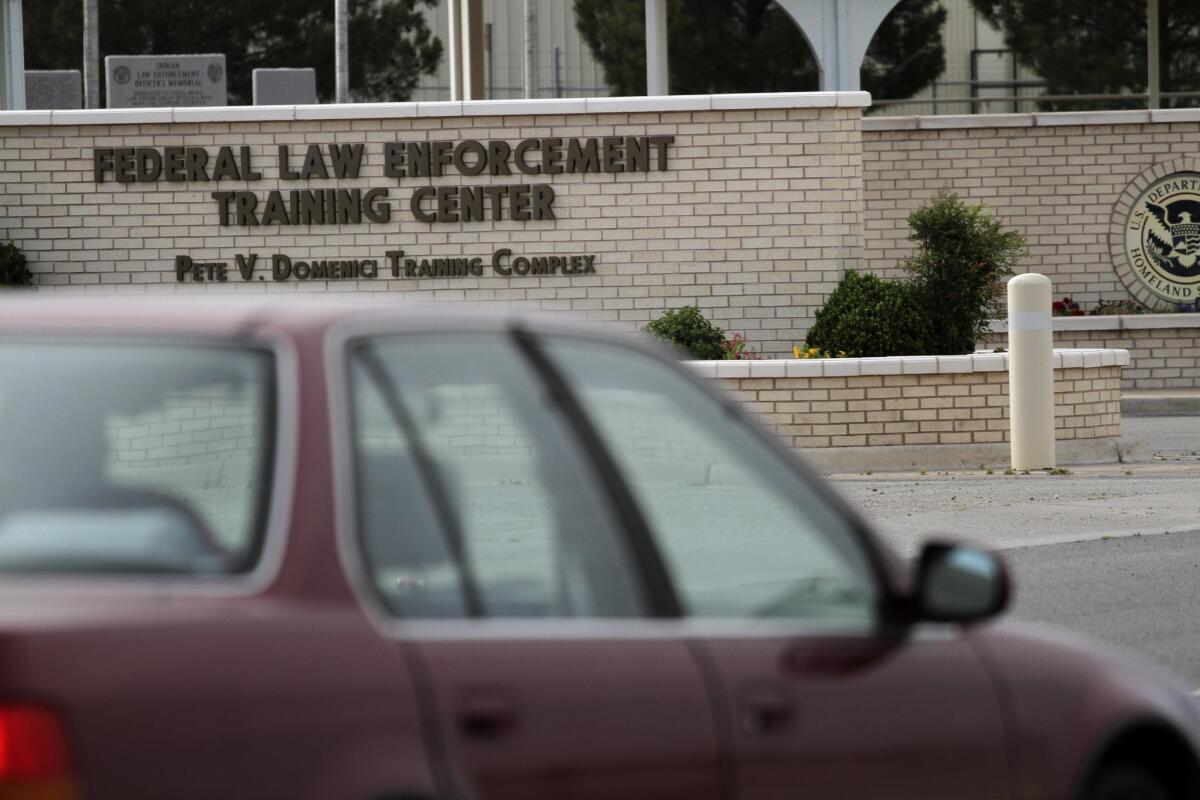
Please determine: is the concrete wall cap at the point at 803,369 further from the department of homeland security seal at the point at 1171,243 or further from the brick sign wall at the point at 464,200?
the department of homeland security seal at the point at 1171,243

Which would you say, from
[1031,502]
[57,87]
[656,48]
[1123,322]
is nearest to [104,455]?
[1031,502]

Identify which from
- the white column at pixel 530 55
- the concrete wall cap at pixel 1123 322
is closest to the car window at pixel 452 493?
the concrete wall cap at pixel 1123 322

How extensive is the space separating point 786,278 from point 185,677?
17543mm

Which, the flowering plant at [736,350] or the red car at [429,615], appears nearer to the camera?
the red car at [429,615]

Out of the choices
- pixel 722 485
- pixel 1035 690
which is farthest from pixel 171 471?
pixel 722 485

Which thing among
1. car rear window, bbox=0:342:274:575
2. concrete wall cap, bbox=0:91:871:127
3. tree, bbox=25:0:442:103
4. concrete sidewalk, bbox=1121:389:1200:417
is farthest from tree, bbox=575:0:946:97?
car rear window, bbox=0:342:274:575

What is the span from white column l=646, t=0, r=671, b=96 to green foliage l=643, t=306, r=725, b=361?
893 centimetres

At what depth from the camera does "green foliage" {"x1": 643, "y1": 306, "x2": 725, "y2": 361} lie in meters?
18.5

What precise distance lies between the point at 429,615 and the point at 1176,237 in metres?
26.2

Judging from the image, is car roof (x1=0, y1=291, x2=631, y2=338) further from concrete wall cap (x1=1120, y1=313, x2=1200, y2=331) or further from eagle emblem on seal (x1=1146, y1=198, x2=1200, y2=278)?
eagle emblem on seal (x1=1146, y1=198, x2=1200, y2=278)

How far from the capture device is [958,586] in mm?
3797

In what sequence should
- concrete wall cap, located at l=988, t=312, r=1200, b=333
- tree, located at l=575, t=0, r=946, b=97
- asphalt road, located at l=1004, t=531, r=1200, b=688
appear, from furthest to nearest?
tree, located at l=575, t=0, r=946, b=97 → concrete wall cap, located at l=988, t=312, r=1200, b=333 → asphalt road, located at l=1004, t=531, r=1200, b=688

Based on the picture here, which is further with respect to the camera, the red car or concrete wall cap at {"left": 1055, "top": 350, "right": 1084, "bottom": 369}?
concrete wall cap at {"left": 1055, "top": 350, "right": 1084, "bottom": 369}

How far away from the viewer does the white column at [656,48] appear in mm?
27234
